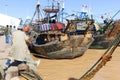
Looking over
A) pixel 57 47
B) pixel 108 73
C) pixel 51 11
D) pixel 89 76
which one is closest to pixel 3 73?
pixel 89 76

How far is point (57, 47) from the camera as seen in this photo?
15641 mm

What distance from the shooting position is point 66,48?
1580 cm

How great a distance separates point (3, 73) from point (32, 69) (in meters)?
0.79

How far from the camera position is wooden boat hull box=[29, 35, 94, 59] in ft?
51.0

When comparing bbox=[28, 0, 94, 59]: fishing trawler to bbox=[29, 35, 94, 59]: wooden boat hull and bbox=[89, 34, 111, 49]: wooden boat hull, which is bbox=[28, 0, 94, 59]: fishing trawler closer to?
bbox=[29, 35, 94, 59]: wooden boat hull

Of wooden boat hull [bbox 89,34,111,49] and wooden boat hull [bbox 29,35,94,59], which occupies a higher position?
wooden boat hull [bbox 29,35,94,59]

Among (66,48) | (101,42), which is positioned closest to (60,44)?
(66,48)

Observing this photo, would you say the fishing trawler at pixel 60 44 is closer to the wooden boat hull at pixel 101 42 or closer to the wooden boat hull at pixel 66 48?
the wooden boat hull at pixel 66 48

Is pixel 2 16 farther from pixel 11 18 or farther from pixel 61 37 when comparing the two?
pixel 61 37

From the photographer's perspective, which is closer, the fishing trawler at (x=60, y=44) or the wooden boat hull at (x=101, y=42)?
the fishing trawler at (x=60, y=44)

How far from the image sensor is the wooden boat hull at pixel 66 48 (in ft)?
51.0

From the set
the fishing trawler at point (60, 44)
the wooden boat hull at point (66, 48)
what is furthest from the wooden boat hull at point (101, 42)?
the wooden boat hull at point (66, 48)

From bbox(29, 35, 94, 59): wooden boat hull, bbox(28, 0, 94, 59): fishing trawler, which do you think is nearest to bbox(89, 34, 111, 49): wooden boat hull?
bbox(28, 0, 94, 59): fishing trawler

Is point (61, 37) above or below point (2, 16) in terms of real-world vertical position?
below
